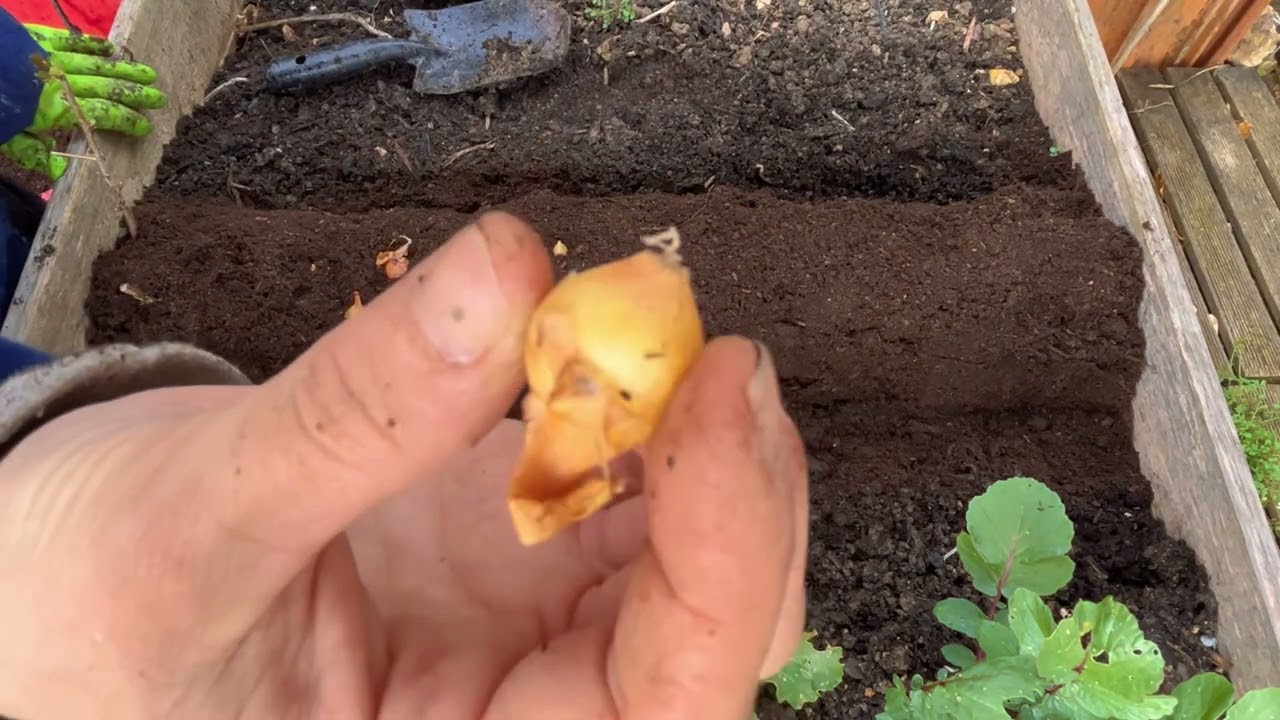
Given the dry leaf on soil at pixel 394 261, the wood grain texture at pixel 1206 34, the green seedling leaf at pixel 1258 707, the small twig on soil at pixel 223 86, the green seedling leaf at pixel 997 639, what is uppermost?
the wood grain texture at pixel 1206 34

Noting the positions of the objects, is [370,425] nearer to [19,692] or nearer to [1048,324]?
[19,692]

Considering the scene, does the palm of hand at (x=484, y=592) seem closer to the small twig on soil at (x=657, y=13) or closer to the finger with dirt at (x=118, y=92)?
the finger with dirt at (x=118, y=92)

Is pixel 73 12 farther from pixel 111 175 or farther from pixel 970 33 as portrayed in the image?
pixel 970 33

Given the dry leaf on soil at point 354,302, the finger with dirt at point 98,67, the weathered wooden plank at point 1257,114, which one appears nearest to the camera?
the dry leaf on soil at point 354,302

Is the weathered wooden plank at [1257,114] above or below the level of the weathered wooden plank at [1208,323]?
above

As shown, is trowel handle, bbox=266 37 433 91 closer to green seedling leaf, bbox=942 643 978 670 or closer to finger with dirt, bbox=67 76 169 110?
finger with dirt, bbox=67 76 169 110

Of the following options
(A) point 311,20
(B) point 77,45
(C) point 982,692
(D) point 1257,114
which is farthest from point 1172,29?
(B) point 77,45

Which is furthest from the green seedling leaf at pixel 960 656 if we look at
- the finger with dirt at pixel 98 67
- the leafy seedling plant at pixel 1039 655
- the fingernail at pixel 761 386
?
the finger with dirt at pixel 98 67
